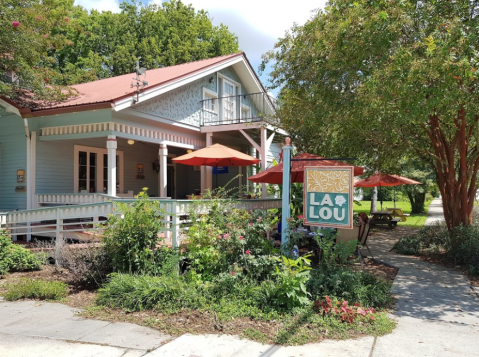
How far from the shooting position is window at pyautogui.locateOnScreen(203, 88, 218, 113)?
44.8ft

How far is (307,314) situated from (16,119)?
9884 mm

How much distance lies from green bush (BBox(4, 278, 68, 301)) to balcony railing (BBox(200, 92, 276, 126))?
7743 millimetres

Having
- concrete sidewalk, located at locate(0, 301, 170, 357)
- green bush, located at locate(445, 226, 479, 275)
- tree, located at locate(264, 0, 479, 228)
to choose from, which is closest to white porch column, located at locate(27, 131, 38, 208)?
concrete sidewalk, located at locate(0, 301, 170, 357)

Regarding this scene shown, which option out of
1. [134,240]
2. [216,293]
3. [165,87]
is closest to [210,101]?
[165,87]

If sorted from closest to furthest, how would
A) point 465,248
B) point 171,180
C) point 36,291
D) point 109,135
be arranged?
point 36,291, point 465,248, point 109,135, point 171,180

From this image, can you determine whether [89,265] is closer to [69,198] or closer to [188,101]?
[69,198]

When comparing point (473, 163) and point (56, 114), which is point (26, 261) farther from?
point (473, 163)

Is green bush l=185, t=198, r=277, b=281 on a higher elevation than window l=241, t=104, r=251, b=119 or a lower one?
lower

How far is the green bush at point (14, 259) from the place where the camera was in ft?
23.7

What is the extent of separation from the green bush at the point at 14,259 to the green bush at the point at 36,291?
1.41 meters

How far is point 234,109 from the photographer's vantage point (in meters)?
15.5

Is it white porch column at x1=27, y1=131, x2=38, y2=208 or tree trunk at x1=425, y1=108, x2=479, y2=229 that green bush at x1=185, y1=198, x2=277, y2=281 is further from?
white porch column at x1=27, y1=131, x2=38, y2=208

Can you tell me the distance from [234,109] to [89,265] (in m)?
10.4

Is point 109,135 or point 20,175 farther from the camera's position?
point 20,175
